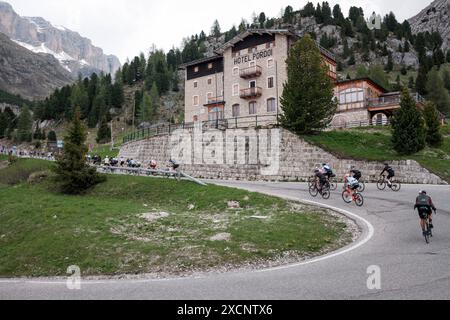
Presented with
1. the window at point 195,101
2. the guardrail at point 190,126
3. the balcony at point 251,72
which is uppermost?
the balcony at point 251,72

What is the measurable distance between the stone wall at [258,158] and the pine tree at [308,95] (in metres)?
1.98

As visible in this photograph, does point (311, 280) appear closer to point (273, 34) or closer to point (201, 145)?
point (201, 145)

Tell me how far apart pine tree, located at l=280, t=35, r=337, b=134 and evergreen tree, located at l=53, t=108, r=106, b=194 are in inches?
700

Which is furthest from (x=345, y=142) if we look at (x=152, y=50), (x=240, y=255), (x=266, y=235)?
(x=152, y=50)

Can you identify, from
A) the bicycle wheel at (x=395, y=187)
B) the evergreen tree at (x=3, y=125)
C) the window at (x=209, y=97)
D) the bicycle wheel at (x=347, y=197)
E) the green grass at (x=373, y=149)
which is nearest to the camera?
the bicycle wheel at (x=347, y=197)

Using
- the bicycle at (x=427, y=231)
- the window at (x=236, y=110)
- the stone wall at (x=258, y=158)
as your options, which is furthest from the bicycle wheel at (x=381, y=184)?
the window at (x=236, y=110)

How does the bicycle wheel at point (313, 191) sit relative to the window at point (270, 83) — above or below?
below

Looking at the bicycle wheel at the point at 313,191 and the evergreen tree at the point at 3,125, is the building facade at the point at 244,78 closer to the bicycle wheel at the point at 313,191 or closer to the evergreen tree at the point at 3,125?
the bicycle wheel at the point at 313,191

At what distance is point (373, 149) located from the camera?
29281 mm

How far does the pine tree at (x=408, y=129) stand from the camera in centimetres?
2725

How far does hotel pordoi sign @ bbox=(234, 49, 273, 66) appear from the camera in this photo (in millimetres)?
49547

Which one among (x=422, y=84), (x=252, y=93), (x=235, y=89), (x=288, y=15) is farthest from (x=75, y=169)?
(x=288, y=15)

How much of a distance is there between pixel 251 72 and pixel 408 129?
27120 mm

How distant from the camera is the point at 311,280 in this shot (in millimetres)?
7227
